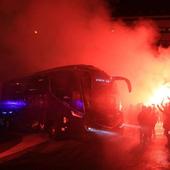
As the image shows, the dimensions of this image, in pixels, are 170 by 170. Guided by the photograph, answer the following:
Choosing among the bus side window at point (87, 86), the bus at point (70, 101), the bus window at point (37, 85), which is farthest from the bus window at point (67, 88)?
the bus window at point (37, 85)

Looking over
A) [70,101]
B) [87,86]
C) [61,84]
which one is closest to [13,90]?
[61,84]

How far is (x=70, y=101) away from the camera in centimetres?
1233

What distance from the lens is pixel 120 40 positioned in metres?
19.6

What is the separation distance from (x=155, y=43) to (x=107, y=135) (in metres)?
8.87

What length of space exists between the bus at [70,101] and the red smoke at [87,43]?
178 inches

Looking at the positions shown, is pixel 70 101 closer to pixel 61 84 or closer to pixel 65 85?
pixel 65 85

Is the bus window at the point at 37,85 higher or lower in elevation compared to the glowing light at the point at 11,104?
higher

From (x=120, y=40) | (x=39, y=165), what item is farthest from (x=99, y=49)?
(x=39, y=165)

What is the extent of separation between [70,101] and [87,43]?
23.1 ft

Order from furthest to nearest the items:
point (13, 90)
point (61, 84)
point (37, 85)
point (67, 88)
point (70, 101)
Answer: point (13, 90) < point (37, 85) < point (61, 84) < point (67, 88) < point (70, 101)

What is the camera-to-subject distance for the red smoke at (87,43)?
59.3 ft

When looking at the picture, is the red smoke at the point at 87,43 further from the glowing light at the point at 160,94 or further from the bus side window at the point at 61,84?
the bus side window at the point at 61,84

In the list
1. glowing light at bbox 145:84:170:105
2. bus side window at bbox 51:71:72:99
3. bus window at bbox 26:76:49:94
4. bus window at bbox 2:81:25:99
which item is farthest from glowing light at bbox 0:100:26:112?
glowing light at bbox 145:84:170:105

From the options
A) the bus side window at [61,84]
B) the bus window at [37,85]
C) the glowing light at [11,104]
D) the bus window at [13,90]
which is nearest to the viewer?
the bus side window at [61,84]
